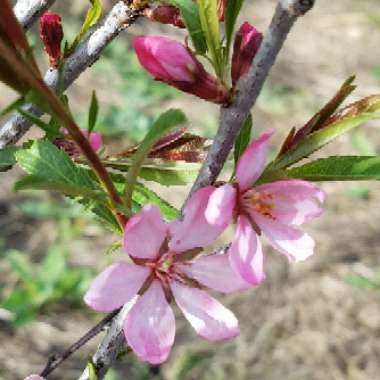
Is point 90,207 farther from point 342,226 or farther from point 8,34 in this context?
point 342,226

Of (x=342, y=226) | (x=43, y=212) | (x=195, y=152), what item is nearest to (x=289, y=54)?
(x=342, y=226)

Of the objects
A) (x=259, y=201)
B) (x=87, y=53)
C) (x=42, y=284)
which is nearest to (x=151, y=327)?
(x=259, y=201)

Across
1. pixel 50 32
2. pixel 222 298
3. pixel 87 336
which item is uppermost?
pixel 50 32

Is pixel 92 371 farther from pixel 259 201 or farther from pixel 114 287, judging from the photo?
pixel 259 201

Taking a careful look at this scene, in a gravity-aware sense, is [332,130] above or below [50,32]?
below

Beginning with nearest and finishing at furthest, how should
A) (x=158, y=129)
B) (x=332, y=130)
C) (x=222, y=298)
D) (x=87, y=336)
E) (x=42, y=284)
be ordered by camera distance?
(x=158, y=129)
(x=332, y=130)
(x=87, y=336)
(x=42, y=284)
(x=222, y=298)

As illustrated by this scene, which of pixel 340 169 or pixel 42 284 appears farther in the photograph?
pixel 42 284

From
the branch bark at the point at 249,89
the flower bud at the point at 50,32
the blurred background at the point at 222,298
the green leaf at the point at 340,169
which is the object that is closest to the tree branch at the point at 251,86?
the branch bark at the point at 249,89
